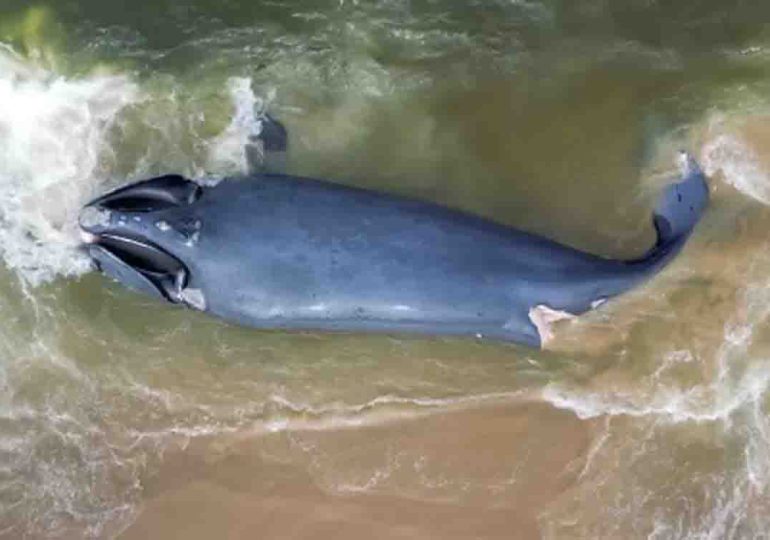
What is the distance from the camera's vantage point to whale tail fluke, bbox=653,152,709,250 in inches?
423

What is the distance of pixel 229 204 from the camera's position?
1034 centimetres

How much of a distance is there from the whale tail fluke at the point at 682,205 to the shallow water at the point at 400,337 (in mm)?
261

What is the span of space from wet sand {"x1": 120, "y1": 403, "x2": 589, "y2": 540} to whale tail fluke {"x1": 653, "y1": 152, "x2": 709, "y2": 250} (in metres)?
2.20

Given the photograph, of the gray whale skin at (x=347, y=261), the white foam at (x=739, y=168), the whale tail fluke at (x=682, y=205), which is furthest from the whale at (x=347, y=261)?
the white foam at (x=739, y=168)

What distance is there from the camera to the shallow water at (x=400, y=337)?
11.3 metres

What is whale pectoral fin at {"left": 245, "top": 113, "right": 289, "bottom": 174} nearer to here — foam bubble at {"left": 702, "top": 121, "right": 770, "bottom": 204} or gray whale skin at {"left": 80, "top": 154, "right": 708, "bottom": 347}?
gray whale skin at {"left": 80, "top": 154, "right": 708, "bottom": 347}

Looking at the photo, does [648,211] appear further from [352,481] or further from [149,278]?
[149,278]

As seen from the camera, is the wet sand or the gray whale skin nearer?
the gray whale skin

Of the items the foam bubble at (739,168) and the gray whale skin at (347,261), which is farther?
the foam bubble at (739,168)

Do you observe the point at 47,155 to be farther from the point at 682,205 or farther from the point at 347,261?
the point at 682,205

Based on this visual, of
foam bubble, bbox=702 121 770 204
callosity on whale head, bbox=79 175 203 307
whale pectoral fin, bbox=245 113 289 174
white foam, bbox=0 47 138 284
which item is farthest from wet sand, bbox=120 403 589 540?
foam bubble, bbox=702 121 770 204

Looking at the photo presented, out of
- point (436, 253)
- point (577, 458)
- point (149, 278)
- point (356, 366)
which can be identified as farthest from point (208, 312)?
point (577, 458)

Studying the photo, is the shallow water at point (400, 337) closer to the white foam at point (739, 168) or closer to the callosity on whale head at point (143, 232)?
the white foam at point (739, 168)

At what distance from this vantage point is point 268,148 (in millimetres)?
11391
